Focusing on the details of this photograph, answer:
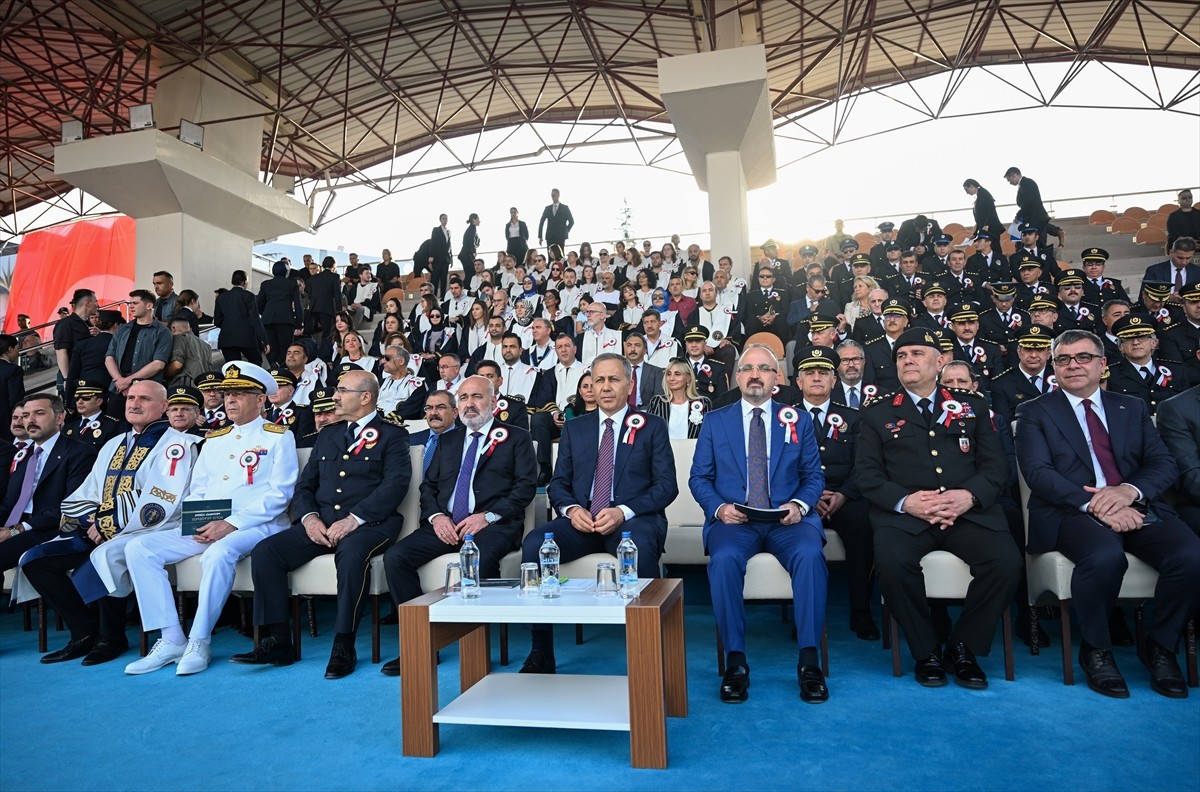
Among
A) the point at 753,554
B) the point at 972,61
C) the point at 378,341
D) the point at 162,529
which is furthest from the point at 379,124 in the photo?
the point at 753,554

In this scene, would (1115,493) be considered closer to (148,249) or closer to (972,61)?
(148,249)

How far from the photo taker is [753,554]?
3.14 metres

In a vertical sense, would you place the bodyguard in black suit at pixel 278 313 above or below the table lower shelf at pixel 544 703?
above

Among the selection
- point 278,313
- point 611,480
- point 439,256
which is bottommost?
point 611,480

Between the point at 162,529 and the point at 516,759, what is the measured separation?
2470 millimetres

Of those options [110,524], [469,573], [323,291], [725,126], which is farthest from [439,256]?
[469,573]

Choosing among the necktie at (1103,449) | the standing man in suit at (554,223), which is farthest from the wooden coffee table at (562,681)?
the standing man in suit at (554,223)

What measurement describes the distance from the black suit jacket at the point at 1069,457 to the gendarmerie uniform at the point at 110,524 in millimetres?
3816

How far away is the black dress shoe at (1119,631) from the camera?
3385 millimetres

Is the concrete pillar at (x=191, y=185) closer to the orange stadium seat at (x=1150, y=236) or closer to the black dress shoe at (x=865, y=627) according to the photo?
the black dress shoe at (x=865, y=627)

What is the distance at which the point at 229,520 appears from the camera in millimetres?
3803

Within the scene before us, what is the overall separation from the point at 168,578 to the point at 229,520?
0.34 meters

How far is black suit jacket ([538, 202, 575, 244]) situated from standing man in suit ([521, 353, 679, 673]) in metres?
9.02

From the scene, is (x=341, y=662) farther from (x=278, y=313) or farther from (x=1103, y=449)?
(x=278, y=313)
